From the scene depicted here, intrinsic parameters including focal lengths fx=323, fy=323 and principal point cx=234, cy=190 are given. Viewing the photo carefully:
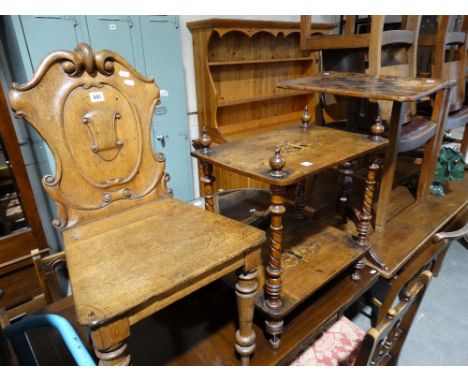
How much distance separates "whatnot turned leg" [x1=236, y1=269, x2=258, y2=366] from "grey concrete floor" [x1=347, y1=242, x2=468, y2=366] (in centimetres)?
101

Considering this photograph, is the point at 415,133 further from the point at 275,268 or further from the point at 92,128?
the point at 92,128

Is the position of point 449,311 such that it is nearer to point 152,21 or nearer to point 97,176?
point 97,176

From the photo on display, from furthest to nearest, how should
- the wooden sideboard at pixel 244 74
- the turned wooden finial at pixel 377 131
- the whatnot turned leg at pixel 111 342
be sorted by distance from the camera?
1. the wooden sideboard at pixel 244 74
2. the turned wooden finial at pixel 377 131
3. the whatnot turned leg at pixel 111 342

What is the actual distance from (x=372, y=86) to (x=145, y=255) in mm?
1213

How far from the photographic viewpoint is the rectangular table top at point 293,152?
42.1 inches

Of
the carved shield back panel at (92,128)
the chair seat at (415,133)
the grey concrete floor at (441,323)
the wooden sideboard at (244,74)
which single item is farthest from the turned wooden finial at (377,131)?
the wooden sideboard at (244,74)

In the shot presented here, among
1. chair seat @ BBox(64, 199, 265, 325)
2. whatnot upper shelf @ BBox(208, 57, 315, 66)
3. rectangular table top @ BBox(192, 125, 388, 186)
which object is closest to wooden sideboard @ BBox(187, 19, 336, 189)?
whatnot upper shelf @ BBox(208, 57, 315, 66)

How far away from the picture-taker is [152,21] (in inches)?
92.5

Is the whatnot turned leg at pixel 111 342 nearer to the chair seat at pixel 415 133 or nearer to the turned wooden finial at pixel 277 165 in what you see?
the turned wooden finial at pixel 277 165

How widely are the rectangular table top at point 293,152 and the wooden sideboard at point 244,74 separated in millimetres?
1389

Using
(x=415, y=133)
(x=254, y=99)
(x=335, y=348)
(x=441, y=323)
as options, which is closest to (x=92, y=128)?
(x=335, y=348)

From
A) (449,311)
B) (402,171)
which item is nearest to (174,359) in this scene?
(449,311)

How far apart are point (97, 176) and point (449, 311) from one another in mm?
2119

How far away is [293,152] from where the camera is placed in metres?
1.25
